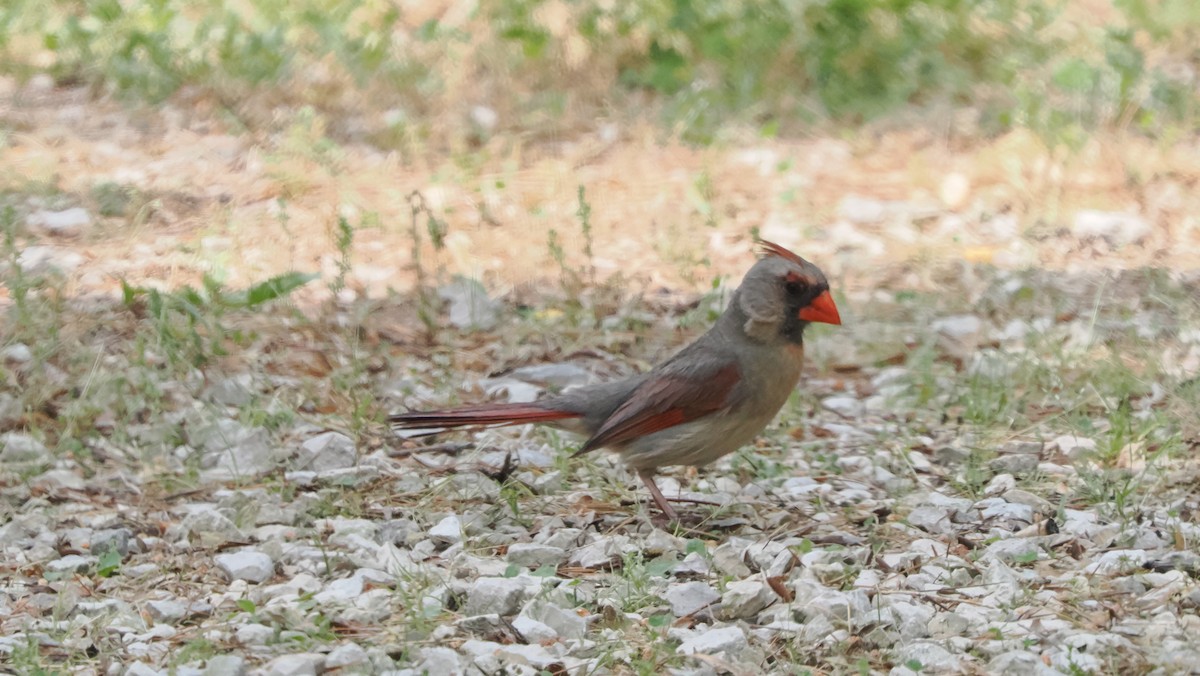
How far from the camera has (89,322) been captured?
15.4ft

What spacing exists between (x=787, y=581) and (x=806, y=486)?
79 cm

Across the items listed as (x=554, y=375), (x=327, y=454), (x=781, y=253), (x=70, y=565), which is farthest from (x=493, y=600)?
(x=554, y=375)

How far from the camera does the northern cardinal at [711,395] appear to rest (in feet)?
12.1

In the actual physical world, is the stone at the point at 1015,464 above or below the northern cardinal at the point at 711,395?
below

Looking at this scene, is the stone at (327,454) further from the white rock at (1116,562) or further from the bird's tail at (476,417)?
the white rock at (1116,562)

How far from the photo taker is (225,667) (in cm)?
268

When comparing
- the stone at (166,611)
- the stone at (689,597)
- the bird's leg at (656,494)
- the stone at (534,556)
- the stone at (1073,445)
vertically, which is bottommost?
the stone at (1073,445)

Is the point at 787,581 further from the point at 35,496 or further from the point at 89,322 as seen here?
the point at 89,322

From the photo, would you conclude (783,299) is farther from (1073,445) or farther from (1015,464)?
(1073,445)

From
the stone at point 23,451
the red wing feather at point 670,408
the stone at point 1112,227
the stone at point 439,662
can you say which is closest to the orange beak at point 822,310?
the red wing feather at point 670,408

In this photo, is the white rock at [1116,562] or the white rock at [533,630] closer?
the white rock at [533,630]

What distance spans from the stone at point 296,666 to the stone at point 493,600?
1.17ft

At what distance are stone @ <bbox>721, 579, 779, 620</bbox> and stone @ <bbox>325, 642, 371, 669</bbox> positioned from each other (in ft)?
2.30

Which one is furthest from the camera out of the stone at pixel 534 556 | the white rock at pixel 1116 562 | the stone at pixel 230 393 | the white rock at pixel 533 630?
the stone at pixel 230 393
